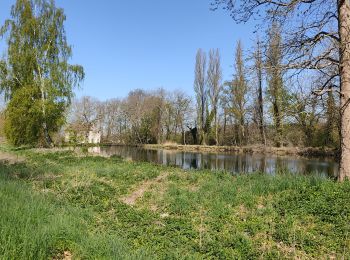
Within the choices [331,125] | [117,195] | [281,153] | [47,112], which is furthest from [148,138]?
[117,195]

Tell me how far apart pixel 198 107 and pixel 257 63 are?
4124 cm

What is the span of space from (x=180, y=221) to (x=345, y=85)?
5.65m

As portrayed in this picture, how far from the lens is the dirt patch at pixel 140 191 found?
26.8 feet

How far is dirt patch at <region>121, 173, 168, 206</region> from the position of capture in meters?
8.18

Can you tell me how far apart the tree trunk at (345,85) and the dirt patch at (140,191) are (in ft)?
16.6

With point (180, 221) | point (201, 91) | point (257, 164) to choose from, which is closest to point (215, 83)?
point (201, 91)

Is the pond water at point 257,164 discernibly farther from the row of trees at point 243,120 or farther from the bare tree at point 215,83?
the bare tree at point 215,83

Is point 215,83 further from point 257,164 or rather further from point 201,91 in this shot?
point 257,164

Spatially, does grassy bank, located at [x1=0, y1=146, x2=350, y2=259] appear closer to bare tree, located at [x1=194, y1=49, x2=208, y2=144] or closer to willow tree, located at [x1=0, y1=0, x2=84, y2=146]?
willow tree, located at [x1=0, y1=0, x2=84, y2=146]

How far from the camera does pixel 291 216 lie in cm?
600

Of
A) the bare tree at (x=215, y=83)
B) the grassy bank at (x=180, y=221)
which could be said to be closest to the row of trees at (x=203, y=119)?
the bare tree at (x=215, y=83)

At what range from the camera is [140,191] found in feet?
29.7

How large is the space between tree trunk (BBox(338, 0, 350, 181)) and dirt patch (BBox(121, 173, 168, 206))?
507 centimetres

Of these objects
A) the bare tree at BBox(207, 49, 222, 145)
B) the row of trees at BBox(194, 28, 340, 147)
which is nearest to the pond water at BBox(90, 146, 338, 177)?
the row of trees at BBox(194, 28, 340, 147)
